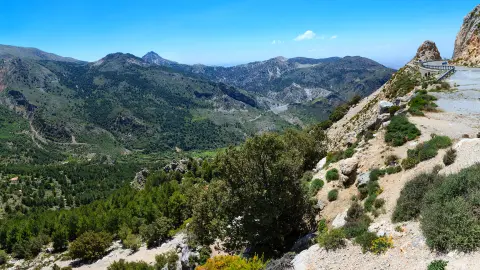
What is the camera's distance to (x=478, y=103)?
38781 millimetres

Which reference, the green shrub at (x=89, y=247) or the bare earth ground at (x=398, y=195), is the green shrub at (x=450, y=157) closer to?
the bare earth ground at (x=398, y=195)

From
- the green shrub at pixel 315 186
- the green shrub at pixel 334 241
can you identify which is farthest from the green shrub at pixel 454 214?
the green shrub at pixel 315 186

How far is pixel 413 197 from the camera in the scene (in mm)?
19375

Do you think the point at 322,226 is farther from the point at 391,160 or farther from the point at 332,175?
the point at 391,160

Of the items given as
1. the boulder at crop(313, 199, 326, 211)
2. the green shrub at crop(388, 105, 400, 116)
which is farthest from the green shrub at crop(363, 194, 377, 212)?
the green shrub at crop(388, 105, 400, 116)

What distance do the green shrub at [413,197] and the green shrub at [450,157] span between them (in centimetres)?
277

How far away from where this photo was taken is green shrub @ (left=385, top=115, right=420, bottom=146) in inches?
1160

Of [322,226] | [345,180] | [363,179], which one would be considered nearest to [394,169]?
[363,179]

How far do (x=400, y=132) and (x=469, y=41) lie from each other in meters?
71.2

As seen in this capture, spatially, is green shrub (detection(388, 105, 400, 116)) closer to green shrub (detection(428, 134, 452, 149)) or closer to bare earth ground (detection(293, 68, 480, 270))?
bare earth ground (detection(293, 68, 480, 270))

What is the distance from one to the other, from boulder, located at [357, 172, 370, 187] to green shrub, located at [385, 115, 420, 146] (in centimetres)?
535

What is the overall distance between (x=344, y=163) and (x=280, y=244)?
1032cm

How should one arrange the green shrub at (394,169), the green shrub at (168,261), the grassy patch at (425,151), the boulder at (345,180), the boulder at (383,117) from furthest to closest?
the green shrub at (168,261), the boulder at (383,117), the boulder at (345,180), the green shrub at (394,169), the grassy patch at (425,151)

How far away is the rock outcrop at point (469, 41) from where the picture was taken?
75.1 meters
